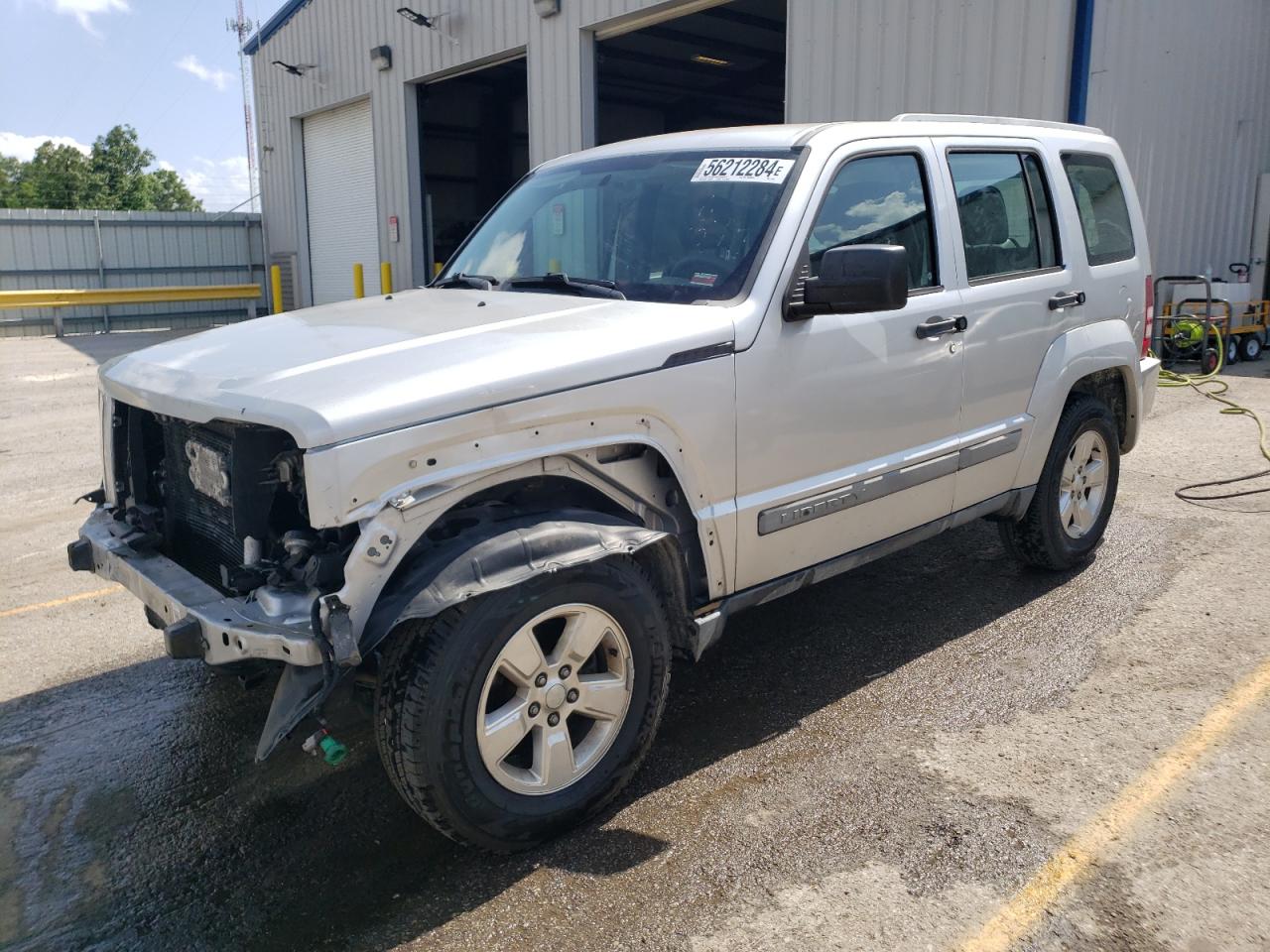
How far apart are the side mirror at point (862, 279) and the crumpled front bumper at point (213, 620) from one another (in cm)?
191

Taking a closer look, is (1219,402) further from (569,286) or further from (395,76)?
(395,76)

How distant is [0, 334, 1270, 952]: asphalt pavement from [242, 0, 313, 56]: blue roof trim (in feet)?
59.6

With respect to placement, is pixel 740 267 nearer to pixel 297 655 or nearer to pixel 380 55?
pixel 297 655

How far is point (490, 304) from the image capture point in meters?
3.72

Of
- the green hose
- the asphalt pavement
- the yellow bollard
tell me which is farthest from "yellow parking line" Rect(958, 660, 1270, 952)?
the yellow bollard

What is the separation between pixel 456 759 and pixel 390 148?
54.7ft

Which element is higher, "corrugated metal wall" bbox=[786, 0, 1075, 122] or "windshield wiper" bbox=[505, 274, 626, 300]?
"corrugated metal wall" bbox=[786, 0, 1075, 122]

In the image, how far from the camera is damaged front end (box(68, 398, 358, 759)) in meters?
2.67

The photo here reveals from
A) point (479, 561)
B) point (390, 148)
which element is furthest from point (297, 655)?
point (390, 148)

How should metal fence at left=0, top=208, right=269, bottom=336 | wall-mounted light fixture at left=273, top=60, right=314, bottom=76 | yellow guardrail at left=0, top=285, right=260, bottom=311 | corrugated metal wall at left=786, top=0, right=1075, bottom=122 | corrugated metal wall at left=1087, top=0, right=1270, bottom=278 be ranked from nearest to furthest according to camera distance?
corrugated metal wall at left=786, top=0, right=1075, bottom=122 < corrugated metal wall at left=1087, top=0, right=1270, bottom=278 < wall-mounted light fixture at left=273, top=60, right=314, bottom=76 < yellow guardrail at left=0, top=285, right=260, bottom=311 < metal fence at left=0, top=208, right=269, bottom=336

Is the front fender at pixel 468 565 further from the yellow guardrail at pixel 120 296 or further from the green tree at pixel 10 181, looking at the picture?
the green tree at pixel 10 181

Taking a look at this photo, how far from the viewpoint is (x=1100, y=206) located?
204 inches

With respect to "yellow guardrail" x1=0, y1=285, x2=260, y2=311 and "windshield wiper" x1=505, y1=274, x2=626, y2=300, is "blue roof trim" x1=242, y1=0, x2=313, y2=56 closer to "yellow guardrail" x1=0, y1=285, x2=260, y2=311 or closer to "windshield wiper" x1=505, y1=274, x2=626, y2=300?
"yellow guardrail" x1=0, y1=285, x2=260, y2=311

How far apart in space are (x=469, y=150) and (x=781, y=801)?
23.0 m
